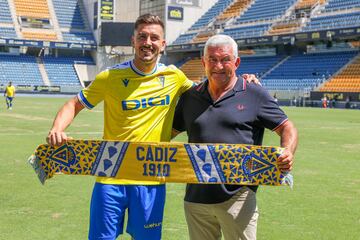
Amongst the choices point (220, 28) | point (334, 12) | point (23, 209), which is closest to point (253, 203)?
point (23, 209)

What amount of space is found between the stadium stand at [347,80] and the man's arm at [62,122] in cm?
3701

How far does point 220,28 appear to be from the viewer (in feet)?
186

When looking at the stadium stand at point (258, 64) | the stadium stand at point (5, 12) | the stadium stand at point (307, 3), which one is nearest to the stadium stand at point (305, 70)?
the stadium stand at point (258, 64)

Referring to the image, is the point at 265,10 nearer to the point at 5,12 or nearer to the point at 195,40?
the point at 195,40

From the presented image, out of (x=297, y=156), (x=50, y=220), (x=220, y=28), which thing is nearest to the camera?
(x=50, y=220)

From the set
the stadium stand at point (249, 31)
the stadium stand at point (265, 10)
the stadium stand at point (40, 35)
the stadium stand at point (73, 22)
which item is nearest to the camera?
the stadium stand at point (249, 31)

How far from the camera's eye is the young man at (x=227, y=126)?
3.53 meters

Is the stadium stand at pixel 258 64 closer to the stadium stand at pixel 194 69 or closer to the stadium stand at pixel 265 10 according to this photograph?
the stadium stand at pixel 265 10

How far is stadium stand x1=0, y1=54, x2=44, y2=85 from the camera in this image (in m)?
55.5

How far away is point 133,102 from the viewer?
3.80m

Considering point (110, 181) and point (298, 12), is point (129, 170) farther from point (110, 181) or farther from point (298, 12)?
point (298, 12)

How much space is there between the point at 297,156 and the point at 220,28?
4580cm

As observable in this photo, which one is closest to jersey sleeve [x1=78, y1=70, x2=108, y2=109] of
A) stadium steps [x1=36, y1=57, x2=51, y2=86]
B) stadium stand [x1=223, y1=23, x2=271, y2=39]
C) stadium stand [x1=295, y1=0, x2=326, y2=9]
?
stadium stand [x1=223, y1=23, x2=271, y2=39]

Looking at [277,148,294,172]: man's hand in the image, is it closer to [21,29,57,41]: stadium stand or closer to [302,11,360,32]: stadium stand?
[302,11,360,32]: stadium stand
